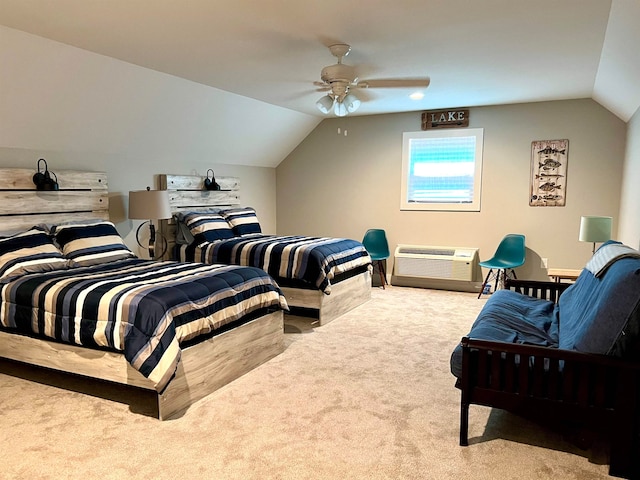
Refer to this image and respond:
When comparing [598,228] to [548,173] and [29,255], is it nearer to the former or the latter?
[548,173]

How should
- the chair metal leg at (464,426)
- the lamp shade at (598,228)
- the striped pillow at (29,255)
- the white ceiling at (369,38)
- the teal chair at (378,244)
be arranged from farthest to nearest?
1. the teal chair at (378,244)
2. the lamp shade at (598,228)
3. the striped pillow at (29,255)
4. the white ceiling at (369,38)
5. the chair metal leg at (464,426)

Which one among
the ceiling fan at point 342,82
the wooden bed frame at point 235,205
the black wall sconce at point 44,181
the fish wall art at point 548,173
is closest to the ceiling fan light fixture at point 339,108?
the ceiling fan at point 342,82

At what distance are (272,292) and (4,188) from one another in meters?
2.23

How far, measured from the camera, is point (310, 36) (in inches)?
123

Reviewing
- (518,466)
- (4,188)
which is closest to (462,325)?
Result: (518,466)

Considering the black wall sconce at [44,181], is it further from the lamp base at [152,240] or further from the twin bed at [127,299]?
the lamp base at [152,240]

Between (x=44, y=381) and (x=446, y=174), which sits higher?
(x=446, y=174)

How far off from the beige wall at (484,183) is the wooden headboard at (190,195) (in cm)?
122

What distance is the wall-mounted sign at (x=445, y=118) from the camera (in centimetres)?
579

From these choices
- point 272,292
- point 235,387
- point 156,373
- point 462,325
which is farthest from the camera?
point 462,325

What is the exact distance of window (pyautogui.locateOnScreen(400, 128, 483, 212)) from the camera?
5.85 meters

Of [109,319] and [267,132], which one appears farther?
[267,132]

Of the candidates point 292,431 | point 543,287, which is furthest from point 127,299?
point 543,287

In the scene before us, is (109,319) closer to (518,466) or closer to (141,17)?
(141,17)
